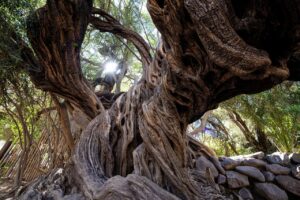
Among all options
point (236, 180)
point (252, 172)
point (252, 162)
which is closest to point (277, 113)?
point (252, 162)

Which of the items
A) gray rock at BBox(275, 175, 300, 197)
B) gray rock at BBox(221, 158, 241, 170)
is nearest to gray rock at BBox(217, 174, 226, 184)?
gray rock at BBox(221, 158, 241, 170)

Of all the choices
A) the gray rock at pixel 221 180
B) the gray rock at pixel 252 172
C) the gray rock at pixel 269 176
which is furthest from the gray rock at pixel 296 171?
the gray rock at pixel 221 180

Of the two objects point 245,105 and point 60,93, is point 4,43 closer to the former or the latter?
point 60,93

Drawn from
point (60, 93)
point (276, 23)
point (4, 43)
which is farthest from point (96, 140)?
point (276, 23)

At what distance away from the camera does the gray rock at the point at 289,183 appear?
2.67m

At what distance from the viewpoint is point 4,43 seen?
87.5 inches

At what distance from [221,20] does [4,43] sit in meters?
1.83

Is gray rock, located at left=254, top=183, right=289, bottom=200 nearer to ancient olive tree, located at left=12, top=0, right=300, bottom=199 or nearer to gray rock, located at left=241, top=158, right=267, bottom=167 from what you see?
gray rock, located at left=241, top=158, right=267, bottom=167

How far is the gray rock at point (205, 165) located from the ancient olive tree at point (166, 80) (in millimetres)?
104

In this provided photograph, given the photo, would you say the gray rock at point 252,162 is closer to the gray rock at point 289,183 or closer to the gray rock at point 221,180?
the gray rock at point 289,183

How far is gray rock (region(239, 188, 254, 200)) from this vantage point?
2.57 m

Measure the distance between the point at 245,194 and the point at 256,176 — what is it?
238 millimetres

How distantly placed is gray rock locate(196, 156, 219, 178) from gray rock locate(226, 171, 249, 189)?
0.45ft

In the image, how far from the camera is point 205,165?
2.57 m
